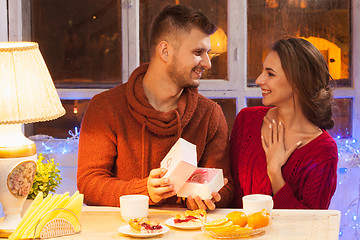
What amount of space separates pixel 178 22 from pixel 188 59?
181 millimetres

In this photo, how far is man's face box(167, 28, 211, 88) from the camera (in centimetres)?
252

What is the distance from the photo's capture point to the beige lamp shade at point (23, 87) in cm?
179

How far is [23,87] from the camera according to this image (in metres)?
1.81

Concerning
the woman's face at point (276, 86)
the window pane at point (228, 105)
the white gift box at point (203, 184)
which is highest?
the woman's face at point (276, 86)

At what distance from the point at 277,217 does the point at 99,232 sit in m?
0.62

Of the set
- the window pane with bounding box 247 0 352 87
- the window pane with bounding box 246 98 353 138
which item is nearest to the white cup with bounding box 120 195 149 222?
the window pane with bounding box 247 0 352 87

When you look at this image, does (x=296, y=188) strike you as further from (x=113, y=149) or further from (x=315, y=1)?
(x=315, y=1)

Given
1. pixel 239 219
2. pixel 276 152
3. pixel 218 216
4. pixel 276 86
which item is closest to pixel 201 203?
pixel 218 216

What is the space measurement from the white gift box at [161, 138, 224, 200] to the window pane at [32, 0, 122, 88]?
163 cm

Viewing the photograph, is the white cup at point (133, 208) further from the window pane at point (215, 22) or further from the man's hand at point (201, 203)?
the window pane at point (215, 22)

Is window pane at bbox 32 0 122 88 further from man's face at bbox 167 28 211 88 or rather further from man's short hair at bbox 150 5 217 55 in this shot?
man's face at bbox 167 28 211 88

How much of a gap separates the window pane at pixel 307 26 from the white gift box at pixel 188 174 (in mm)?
1640

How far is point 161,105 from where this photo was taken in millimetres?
2561

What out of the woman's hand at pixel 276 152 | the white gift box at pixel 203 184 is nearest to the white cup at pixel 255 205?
the white gift box at pixel 203 184
